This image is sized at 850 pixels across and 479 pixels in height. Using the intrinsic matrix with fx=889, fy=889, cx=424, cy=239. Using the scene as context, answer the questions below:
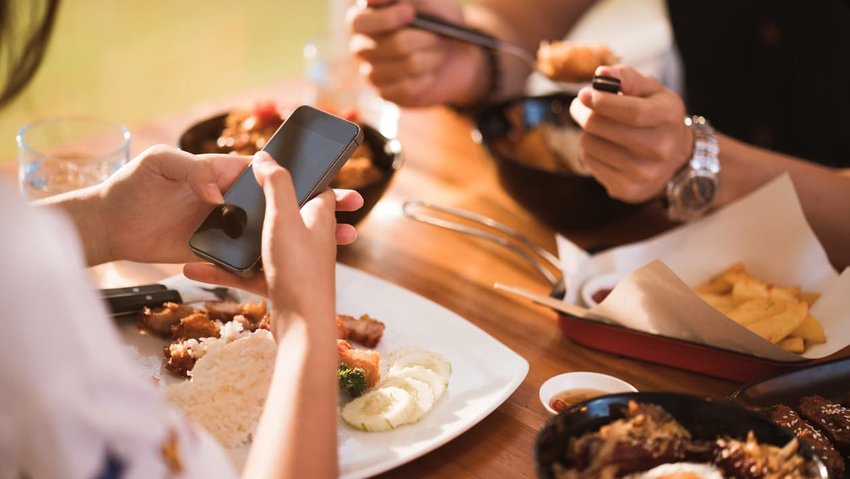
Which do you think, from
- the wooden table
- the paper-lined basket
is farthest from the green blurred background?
the paper-lined basket

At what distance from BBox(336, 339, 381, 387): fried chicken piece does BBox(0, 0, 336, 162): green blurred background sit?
129 inches

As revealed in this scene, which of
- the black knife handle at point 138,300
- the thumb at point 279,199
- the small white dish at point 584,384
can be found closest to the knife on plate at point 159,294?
the black knife handle at point 138,300

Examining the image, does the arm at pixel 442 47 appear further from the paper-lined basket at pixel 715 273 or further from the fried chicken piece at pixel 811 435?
the fried chicken piece at pixel 811 435

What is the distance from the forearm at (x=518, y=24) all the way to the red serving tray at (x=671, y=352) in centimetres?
115

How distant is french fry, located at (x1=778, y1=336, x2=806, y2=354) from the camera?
5.25 feet

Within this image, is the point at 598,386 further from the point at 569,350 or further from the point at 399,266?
the point at 399,266

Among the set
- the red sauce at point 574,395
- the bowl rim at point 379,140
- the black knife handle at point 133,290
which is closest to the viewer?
the red sauce at point 574,395

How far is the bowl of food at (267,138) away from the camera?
1.92 m

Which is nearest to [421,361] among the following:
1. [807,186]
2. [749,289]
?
[749,289]

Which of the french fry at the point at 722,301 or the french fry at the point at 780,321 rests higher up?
the french fry at the point at 780,321

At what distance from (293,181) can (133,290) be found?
392 mm

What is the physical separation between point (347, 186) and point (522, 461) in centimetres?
77

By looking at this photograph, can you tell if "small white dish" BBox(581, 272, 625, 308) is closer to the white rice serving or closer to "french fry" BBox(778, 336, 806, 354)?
"french fry" BBox(778, 336, 806, 354)

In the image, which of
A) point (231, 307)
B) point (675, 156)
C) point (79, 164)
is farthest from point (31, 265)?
point (675, 156)
